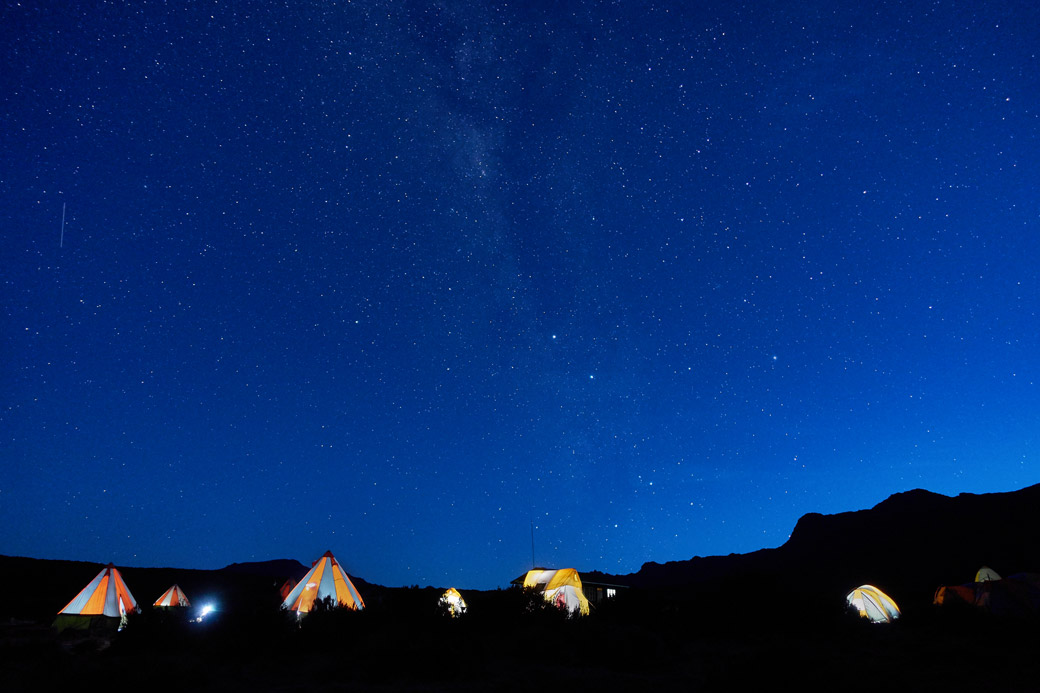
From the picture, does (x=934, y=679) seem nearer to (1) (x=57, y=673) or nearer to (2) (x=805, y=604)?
(2) (x=805, y=604)

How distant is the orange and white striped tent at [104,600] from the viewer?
15039 millimetres

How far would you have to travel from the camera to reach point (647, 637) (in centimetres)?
1127

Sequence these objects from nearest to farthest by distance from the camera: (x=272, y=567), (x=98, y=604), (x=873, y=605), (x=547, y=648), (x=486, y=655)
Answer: (x=486, y=655)
(x=547, y=648)
(x=98, y=604)
(x=873, y=605)
(x=272, y=567)

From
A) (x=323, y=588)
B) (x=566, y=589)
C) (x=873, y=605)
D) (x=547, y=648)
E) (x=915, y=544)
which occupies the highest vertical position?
(x=915, y=544)

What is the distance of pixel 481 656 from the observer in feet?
31.9

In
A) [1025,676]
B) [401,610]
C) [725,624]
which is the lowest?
[1025,676]

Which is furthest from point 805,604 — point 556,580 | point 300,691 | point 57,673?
point 57,673

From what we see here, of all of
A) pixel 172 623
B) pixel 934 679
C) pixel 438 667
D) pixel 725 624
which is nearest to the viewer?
pixel 438 667

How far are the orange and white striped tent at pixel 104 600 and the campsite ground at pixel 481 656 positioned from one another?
1004 millimetres

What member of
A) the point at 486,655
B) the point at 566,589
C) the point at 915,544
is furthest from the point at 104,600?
the point at 915,544

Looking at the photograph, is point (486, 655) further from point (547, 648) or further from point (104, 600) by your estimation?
point (104, 600)

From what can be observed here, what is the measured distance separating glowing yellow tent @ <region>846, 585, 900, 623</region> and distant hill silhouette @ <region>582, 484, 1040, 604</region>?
14641 millimetres

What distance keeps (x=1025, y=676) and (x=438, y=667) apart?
10.1 m

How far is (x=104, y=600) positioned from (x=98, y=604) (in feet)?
0.51
